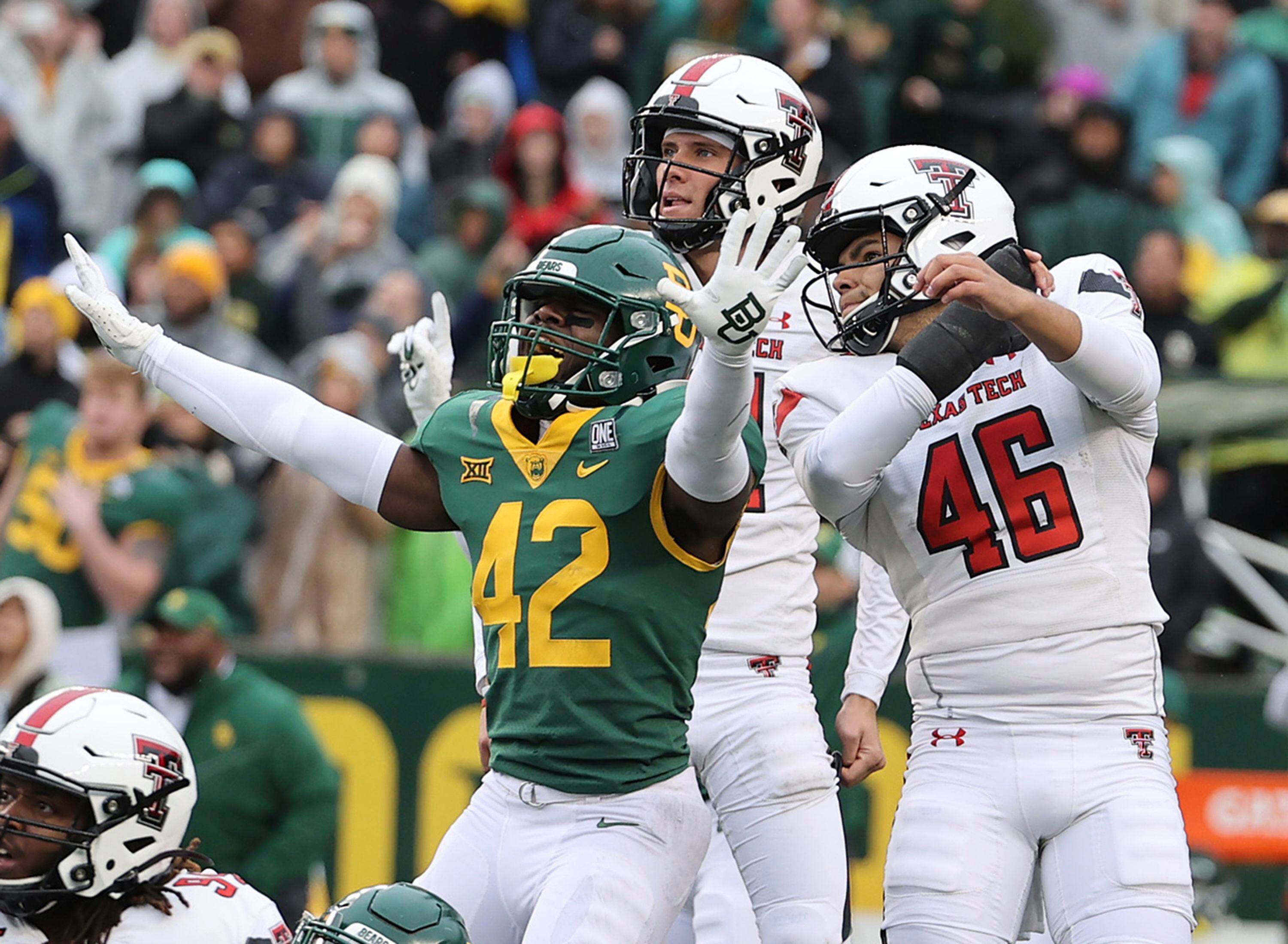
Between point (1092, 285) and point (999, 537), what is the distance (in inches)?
24.6

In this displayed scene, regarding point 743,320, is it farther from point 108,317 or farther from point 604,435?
point 108,317

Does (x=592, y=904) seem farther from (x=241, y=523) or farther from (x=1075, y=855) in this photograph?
(x=241, y=523)

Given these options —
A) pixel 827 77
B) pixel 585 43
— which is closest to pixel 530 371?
pixel 827 77

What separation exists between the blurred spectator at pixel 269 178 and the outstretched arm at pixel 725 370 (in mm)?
8646

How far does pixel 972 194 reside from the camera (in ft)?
16.9

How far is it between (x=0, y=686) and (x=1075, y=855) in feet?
17.8

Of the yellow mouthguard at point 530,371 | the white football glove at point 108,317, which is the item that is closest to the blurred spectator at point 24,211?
the white football glove at point 108,317

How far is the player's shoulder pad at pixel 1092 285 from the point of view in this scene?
5.05 metres

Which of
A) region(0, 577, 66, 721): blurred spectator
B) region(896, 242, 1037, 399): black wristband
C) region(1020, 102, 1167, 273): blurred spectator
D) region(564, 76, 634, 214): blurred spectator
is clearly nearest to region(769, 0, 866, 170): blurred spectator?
region(564, 76, 634, 214): blurred spectator

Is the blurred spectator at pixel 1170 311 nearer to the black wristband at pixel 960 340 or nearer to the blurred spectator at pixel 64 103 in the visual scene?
the blurred spectator at pixel 64 103

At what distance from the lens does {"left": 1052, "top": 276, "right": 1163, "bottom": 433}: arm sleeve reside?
4738 mm

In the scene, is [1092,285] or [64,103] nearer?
[1092,285]

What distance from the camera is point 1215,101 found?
43.5 ft

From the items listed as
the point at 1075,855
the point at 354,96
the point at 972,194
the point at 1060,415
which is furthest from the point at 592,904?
the point at 354,96
